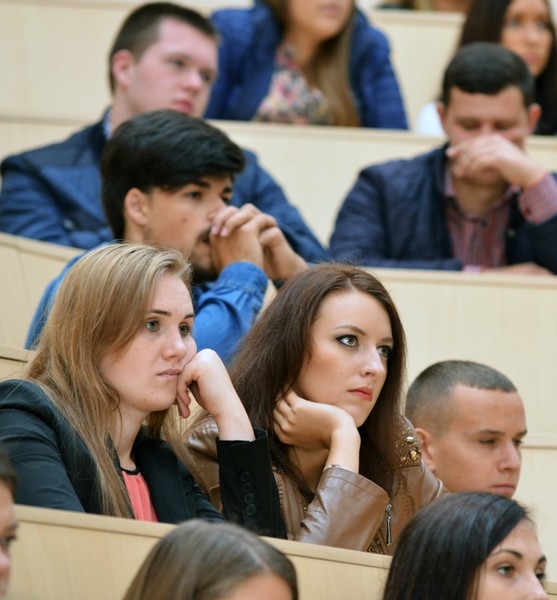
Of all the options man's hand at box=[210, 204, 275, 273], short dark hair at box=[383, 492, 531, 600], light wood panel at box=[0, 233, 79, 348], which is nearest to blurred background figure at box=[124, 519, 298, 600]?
short dark hair at box=[383, 492, 531, 600]

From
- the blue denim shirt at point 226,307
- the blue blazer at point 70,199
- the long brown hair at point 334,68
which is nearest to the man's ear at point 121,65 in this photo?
the blue blazer at point 70,199

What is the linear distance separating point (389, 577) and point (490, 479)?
896mm

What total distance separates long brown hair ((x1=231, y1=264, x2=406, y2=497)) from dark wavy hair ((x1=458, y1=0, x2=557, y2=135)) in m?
2.24

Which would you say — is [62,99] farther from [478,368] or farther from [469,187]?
[478,368]

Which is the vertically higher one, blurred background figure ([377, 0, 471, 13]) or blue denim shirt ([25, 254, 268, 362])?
blurred background figure ([377, 0, 471, 13])

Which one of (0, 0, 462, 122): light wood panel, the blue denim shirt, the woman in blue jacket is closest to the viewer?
the blue denim shirt

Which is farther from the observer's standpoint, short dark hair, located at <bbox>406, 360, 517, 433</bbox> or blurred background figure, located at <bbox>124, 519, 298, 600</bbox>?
short dark hair, located at <bbox>406, 360, 517, 433</bbox>

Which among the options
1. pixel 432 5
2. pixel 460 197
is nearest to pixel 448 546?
pixel 460 197

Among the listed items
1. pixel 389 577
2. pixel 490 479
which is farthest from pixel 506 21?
pixel 389 577

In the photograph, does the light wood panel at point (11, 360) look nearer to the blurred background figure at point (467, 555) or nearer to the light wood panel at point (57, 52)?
the blurred background figure at point (467, 555)

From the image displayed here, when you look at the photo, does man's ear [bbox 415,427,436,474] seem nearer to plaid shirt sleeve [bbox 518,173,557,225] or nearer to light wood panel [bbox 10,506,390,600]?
plaid shirt sleeve [bbox 518,173,557,225]

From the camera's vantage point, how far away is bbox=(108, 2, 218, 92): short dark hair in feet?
12.9

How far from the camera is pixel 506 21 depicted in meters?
4.65

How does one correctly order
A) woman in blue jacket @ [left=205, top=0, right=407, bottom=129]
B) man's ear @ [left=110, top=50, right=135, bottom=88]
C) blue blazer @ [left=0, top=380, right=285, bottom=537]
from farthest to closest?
1. woman in blue jacket @ [left=205, top=0, right=407, bottom=129]
2. man's ear @ [left=110, top=50, right=135, bottom=88]
3. blue blazer @ [left=0, top=380, right=285, bottom=537]
